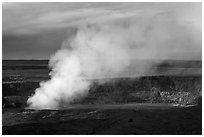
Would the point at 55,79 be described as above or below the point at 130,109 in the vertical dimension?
above

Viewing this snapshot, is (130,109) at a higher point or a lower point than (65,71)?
lower

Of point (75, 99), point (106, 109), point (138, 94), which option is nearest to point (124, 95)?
point (138, 94)

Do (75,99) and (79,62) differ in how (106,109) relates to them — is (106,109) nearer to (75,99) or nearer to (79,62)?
(75,99)

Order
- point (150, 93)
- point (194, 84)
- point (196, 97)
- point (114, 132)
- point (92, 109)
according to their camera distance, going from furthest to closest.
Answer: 1. point (194, 84)
2. point (150, 93)
3. point (196, 97)
4. point (92, 109)
5. point (114, 132)

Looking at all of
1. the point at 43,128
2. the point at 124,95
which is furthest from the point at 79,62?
the point at 43,128

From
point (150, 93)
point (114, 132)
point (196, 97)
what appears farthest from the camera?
point (150, 93)

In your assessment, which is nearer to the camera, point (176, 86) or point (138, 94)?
point (138, 94)

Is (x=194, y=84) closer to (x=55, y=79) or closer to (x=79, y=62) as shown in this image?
(x=79, y=62)
